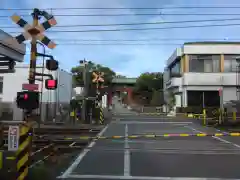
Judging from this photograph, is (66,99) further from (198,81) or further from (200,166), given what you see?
(200,166)

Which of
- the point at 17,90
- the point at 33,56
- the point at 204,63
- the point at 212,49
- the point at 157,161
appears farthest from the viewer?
the point at 204,63

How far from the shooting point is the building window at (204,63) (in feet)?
150

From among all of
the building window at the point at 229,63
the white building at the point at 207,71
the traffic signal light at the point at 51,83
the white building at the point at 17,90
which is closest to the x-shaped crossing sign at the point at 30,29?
the traffic signal light at the point at 51,83

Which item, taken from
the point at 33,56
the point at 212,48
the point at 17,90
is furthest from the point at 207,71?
the point at 33,56


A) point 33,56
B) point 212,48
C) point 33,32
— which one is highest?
point 212,48

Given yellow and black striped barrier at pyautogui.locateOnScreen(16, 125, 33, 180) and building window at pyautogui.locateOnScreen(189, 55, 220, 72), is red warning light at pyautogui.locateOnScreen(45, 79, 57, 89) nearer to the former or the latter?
yellow and black striped barrier at pyautogui.locateOnScreen(16, 125, 33, 180)

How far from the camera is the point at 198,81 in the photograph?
1785 inches

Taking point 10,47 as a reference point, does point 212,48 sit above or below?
above

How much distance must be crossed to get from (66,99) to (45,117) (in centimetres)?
631

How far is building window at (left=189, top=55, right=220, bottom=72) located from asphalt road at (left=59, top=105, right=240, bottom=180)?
3090 centimetres

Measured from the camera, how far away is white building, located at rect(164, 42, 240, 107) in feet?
148

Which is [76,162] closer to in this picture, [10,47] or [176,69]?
[10,47]

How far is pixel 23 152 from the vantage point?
778 centimetres

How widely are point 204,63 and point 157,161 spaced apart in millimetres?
37026
